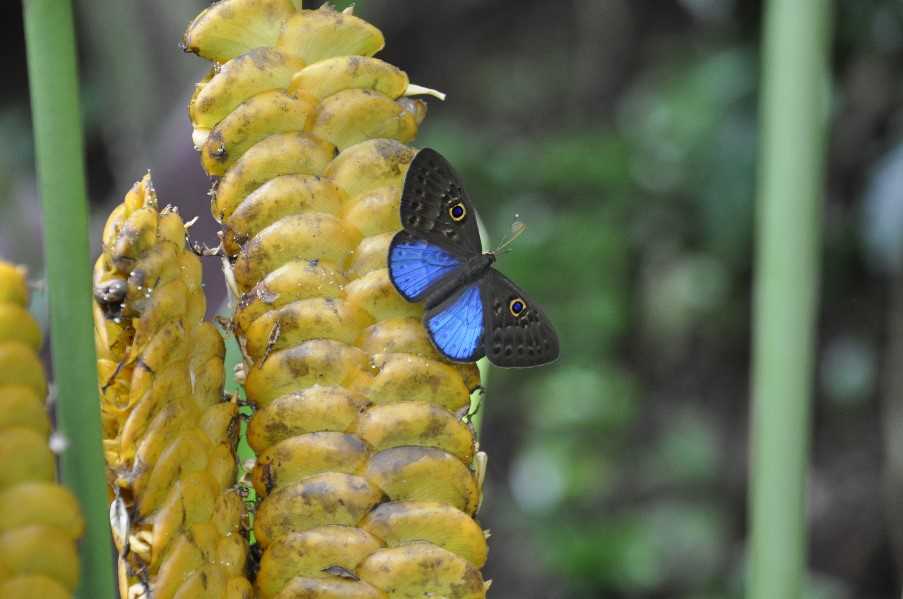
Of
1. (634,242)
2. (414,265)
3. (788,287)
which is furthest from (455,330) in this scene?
(634,242)

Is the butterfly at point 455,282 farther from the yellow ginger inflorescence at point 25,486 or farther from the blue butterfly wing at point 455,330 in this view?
the yellow ginger inflorescence at point 25,486

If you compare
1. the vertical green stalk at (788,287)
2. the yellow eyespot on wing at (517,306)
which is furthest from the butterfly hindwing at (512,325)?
the vertical green stalk at (788,287)

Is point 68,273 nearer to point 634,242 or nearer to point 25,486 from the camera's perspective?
point 25,486

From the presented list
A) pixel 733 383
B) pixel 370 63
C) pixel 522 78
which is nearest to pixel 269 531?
pixel 370 63

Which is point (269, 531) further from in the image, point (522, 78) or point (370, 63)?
point (522, 78)

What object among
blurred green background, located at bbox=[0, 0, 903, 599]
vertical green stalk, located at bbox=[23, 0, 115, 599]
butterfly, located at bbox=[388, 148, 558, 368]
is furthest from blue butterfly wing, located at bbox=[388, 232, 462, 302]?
blurred green background, located at bbox=[0, 0, 903, 599]

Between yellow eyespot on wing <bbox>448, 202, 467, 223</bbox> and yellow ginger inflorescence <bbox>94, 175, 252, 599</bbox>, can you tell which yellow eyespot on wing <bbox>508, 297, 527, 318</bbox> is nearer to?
yellow eyespot on wing <bbox>448, 202, 467, 223</bbox>
